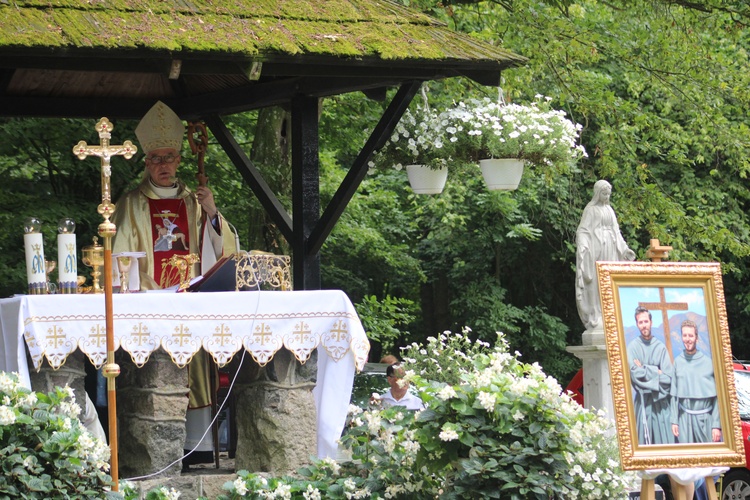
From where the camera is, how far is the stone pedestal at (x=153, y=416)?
24.6 ft

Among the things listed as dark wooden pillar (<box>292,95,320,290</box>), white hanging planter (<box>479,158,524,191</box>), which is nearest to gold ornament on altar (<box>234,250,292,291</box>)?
dark wooden pillar (<box>292,95,320,290</box>)

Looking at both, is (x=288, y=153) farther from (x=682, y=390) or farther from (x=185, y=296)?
(x=682, y=390)

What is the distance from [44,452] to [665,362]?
3.61 m

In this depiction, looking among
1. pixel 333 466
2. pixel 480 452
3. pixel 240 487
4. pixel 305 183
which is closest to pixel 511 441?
pixel 480 452

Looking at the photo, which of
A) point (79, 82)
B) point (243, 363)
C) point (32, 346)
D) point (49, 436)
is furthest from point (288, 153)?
point (49, 436)

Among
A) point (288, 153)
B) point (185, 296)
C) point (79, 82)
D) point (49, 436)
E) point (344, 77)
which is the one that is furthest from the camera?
point (288, 153)

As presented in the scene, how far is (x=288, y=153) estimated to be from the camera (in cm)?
1212

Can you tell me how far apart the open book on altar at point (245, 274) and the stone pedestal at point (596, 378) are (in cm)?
420

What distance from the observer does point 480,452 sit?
21.7ft

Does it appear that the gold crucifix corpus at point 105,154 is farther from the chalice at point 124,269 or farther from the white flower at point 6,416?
the chalice at point 124,269

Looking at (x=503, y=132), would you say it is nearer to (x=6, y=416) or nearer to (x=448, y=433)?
(x=448, y=433)

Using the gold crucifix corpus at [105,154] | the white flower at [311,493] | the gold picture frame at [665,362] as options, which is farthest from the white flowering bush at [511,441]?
the gold crucifix corpus at [105,154]

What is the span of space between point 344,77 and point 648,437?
3.31 metres

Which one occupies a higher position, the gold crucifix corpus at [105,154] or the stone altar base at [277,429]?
the gold crucifix corpus at [105,154]
